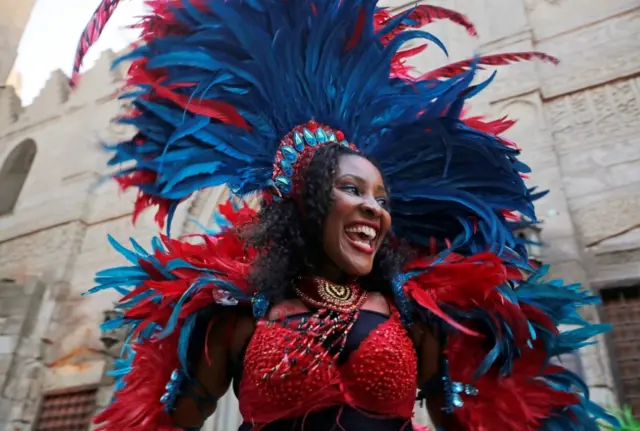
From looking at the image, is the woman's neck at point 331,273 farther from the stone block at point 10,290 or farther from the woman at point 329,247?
the stone block at point 10,290

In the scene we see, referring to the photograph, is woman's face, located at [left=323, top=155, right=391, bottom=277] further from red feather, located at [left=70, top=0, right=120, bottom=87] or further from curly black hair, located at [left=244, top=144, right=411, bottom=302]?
red feather, located at [left=70, top=0, right=120, bottom=87]

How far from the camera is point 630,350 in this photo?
2355mm

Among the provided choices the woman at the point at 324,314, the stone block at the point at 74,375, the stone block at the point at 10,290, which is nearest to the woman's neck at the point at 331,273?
the woman at the point at 324,314

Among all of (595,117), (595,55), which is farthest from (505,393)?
(595,55)

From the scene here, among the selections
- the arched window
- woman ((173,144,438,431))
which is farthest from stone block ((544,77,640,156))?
the arched window

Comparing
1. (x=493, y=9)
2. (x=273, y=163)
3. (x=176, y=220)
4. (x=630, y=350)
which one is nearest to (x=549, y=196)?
(x=630, y=350)

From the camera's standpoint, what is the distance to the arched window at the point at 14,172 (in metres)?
6.05

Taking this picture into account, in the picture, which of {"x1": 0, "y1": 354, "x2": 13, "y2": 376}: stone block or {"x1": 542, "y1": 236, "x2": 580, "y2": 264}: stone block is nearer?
{"x1": 542, "y1": 236, "x2": 580, "y2": 264}: stone block

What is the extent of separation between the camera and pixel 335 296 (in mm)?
1177

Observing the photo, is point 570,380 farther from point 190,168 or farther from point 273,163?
point 190,168

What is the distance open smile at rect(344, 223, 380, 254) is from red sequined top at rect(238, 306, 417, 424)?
0.61ft

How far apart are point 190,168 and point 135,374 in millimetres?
549

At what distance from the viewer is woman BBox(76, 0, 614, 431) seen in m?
1.12

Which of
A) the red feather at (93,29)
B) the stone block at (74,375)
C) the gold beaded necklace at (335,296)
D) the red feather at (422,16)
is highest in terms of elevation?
the red feather at (422,16)
